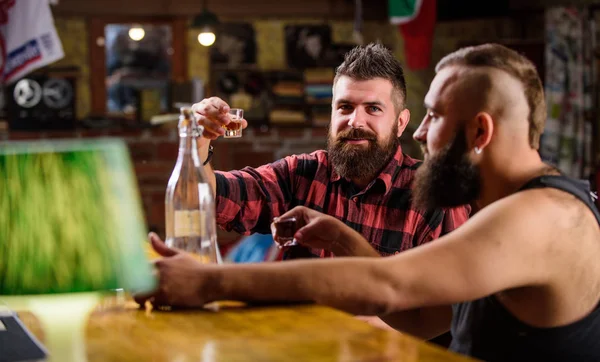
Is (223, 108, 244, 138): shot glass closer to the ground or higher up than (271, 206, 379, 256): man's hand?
higher up

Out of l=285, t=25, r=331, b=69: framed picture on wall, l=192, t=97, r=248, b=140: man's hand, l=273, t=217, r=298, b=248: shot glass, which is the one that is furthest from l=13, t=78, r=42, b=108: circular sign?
l=273, t=217, r=298, b=248: shot glass

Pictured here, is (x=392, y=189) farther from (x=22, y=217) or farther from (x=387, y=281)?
(x=22, y=217)

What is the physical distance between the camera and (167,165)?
24.7ft

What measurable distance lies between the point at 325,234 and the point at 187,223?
31 cm

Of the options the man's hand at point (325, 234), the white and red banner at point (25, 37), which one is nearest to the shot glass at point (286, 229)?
the man's hand at point (325, 234)

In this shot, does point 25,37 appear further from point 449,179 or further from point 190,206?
point 449,179

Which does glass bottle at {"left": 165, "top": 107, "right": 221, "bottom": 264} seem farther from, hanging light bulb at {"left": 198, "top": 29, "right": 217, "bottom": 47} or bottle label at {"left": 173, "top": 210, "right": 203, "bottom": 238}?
hanging light bulb at {"left": 198, "top": 29, "right": 217, "bottom": 47}

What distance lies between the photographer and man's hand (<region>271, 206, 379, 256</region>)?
1.86 m

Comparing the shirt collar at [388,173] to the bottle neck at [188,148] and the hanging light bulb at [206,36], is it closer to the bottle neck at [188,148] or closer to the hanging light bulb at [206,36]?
the bottle neck at [188,148]

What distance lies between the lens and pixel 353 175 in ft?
8.86

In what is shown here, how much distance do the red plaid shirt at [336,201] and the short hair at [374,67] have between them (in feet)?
0.78

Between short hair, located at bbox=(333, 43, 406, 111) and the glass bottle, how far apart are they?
44.2 inches

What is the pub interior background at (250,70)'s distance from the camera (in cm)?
748

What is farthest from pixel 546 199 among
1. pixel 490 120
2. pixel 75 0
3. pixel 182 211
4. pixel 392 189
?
pixel 75 0
